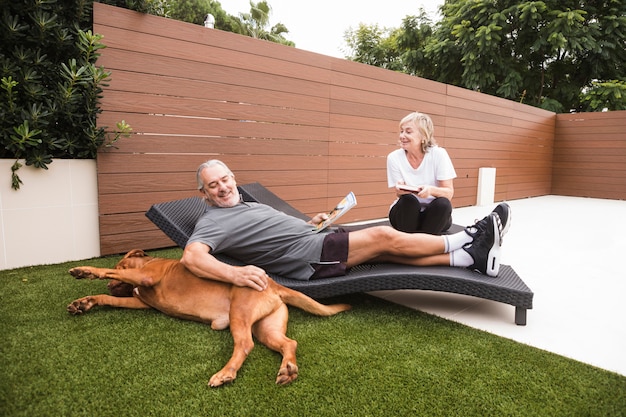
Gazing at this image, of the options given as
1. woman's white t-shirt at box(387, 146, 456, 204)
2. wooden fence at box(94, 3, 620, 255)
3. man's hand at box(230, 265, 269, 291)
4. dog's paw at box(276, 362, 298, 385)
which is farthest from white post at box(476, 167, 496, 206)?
dog's paw at box(276, 362, 298, 385)

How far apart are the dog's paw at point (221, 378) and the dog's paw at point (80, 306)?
0.94 m

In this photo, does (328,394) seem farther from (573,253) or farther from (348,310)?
(573,253)

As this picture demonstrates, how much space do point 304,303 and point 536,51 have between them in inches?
502

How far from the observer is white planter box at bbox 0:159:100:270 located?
2.88 metres

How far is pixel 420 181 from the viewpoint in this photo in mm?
2971

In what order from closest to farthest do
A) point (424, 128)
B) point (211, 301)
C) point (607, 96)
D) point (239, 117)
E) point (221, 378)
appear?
point (221, 378) < point (211, 301) < point (424, 128) < point (239, 117) < point (607, 96)

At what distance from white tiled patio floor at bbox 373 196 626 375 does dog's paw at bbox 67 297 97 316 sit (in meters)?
1.61

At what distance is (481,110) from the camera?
7434 millimetres

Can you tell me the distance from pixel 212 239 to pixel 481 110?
674cm

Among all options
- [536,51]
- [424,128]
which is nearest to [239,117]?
[424,128]

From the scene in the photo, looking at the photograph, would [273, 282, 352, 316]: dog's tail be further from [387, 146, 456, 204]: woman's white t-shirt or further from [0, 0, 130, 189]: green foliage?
[0, 0, 130, 189]: green foliage

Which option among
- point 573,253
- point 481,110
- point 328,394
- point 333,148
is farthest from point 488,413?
point 481,110

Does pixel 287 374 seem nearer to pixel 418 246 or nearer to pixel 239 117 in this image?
pixel 418 246

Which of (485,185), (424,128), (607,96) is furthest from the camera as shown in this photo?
(607,96)
